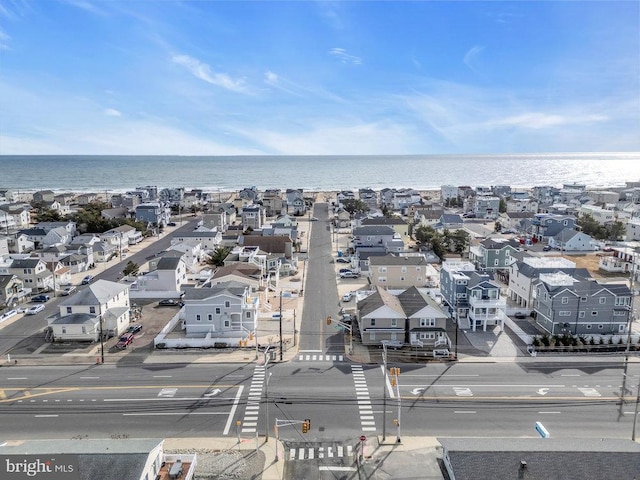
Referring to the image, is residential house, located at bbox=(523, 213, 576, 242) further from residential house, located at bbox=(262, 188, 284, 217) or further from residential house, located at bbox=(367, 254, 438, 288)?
residential house, located at bbox=(262, 188, 284, 217)

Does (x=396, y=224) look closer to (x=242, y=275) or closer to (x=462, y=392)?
(x=242, y=275)

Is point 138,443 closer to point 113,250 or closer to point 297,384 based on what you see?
point 297,384

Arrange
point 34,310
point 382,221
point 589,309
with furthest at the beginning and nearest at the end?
1. point 382,221
2. point 34,310
3. point 589,309

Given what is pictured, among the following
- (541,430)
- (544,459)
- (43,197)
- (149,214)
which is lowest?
(541,430)

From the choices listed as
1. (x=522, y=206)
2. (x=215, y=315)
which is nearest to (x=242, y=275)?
(x=215, y=315)

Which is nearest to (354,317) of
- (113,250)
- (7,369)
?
(7,369)


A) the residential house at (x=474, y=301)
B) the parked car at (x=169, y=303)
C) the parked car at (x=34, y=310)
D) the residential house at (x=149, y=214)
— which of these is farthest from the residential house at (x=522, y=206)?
the parked car at (x=34, y=310)
